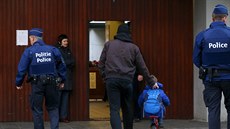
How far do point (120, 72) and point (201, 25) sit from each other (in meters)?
4.04

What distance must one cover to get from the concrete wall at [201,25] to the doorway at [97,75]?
5.95ft

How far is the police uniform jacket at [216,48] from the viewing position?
727cm

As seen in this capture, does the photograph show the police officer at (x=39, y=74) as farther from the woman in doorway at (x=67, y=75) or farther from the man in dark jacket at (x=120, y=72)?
the woman in doorway at (x=67, y=75)

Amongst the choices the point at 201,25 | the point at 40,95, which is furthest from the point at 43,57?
the point at 201,25

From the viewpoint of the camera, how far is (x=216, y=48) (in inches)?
287

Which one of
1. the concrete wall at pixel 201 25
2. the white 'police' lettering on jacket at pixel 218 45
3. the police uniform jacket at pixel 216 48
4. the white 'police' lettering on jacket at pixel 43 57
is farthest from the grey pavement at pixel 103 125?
the white 'police' lettering on jacket at pixel 218 45

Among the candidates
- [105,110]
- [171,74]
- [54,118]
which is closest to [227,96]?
[54,118]

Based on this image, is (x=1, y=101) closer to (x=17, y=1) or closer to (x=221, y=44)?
(x=17, y=1)

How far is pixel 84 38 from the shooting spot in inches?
461

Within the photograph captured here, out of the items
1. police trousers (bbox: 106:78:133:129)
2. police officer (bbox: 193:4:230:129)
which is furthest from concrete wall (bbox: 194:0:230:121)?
police officer (bbox: 193:4:230:129)

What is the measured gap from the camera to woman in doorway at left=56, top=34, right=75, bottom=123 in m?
11.4

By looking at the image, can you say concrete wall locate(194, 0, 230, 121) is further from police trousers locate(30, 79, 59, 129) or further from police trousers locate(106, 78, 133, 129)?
police trousers locate(30, 79, 59, 129)

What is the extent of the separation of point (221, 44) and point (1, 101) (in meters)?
5.86

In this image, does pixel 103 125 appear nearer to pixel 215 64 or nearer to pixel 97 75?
pixel 215 64
